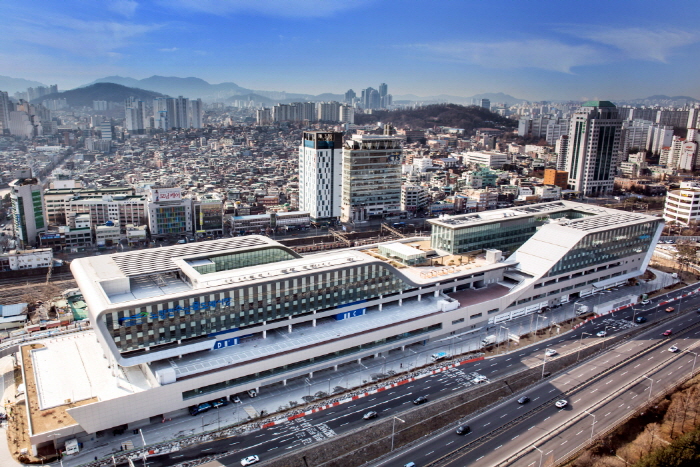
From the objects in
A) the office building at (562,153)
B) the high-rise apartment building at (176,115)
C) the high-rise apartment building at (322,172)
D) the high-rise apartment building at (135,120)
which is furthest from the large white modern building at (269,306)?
the high-rise apartment building at (176,115)

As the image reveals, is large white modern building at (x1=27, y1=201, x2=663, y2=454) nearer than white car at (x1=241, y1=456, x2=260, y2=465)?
No

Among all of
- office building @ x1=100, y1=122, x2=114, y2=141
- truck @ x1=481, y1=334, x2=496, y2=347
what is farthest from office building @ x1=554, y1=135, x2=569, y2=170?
office building @ x1=100, y1=122, x2=114, y2=141

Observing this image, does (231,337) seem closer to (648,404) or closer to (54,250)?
(648,404)

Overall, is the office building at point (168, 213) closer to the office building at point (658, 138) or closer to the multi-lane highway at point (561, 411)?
the multi-lane highway at point (561, 411)

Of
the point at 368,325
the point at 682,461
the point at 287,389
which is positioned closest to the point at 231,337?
the point at 287,389

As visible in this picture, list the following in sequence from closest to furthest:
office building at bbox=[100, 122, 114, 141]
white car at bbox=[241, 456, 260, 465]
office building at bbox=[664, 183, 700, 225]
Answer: white car at bbox=[241, 456, 260, 465] < office building at bbox=[664, 183, 700, 225] < office building at bbox=[100, 122, 114, 141]

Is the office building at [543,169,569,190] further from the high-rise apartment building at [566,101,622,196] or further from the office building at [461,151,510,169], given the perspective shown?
the office building at [461,151,510,169]
